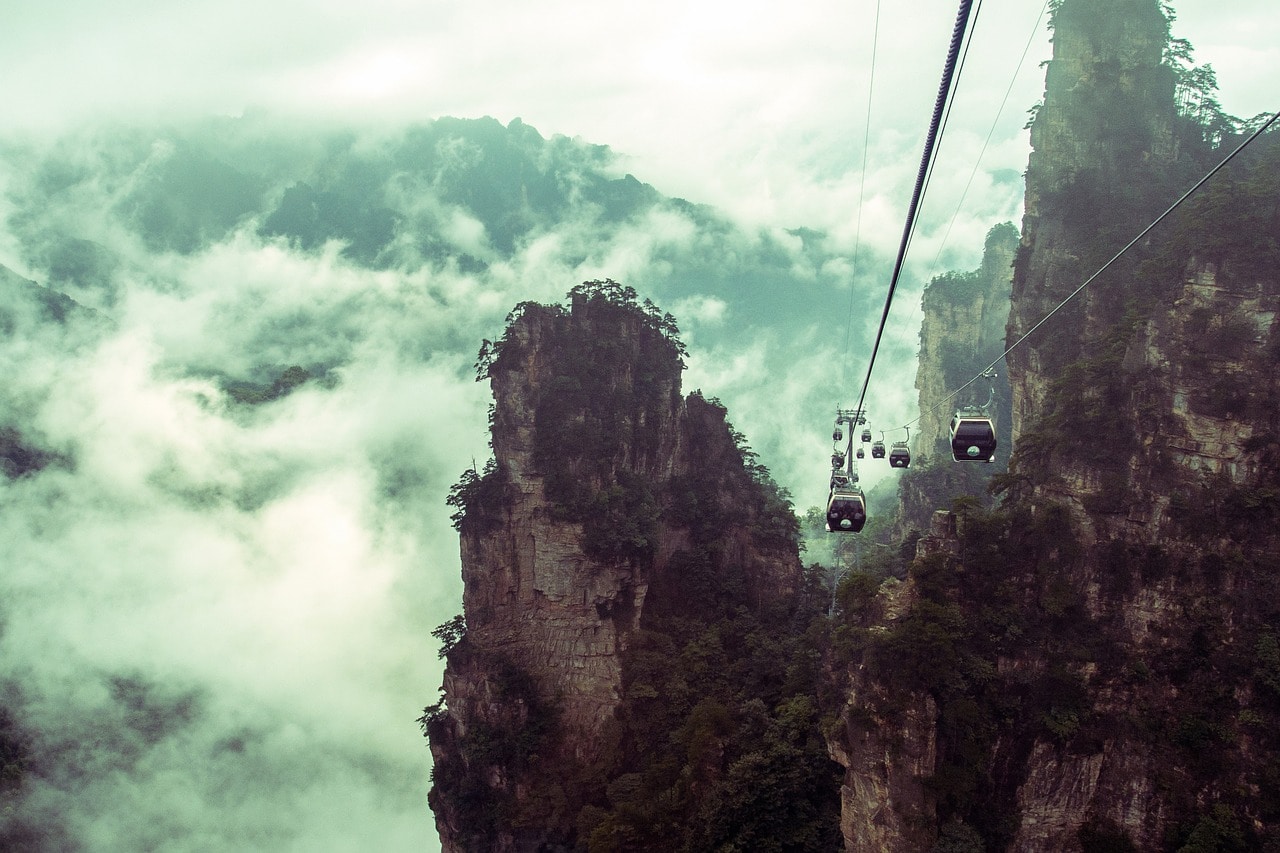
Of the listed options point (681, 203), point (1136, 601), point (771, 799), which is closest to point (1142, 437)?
point (1136, 601)

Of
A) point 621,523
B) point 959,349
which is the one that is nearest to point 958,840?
point 621,523

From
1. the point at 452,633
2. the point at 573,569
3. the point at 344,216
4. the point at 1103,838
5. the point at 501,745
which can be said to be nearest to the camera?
the point at 1103,838

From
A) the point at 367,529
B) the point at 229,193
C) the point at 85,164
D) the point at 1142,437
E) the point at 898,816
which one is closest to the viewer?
the point at 898,816

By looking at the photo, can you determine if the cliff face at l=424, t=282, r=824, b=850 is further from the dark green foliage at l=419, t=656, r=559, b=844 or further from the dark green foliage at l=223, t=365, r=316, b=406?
the dark green foliage at l=223, t=365, r=316, b=406

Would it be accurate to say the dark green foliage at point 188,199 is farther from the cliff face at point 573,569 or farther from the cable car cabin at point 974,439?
the cable car cabin at point 974,439

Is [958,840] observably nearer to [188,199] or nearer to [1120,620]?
[1120,620]

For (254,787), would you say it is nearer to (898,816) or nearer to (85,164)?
(898,816)

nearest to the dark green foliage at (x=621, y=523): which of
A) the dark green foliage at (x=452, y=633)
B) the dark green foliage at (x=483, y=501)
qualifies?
the dark green foliage at (x=483, y=501)
